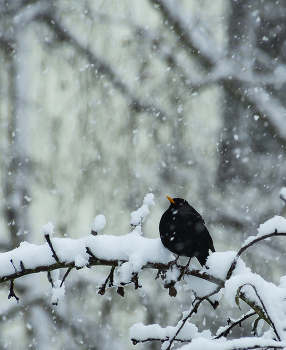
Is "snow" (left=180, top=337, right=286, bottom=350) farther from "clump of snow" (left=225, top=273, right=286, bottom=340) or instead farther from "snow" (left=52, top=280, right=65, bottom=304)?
"snow" (left=52, top=280, right=65, bottom=304)

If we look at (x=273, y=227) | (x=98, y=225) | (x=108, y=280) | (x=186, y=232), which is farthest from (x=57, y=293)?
(x=186, y=232)

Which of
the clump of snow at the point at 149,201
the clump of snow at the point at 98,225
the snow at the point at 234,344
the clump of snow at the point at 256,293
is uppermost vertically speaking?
the clump of snow at the point at 149,201

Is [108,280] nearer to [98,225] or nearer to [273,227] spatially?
[98,225]

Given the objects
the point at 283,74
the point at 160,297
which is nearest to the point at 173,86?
the point at 283,74

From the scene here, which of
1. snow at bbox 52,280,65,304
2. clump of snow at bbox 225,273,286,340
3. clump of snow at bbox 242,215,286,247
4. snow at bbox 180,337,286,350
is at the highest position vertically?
clump of snow at bbox 242,215,286,247

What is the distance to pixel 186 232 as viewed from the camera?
2375 millimetres

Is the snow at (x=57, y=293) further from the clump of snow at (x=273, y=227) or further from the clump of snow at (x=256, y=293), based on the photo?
the clump of snow at (x=273, y=227)

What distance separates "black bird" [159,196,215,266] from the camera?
86.6 inches

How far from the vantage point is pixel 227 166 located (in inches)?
293

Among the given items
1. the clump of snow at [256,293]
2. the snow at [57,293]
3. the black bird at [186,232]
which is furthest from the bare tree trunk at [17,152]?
the clump of snow at [256,293]

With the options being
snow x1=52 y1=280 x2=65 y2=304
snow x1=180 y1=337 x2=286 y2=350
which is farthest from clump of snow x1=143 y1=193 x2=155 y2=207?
snow x1=180 y1=337 x2=286 y2=350

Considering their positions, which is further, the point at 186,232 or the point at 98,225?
the point at 186,232

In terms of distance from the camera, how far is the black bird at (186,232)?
2.20m

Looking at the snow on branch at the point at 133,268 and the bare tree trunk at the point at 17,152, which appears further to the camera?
the bare tree trunk at the point at 17,152
